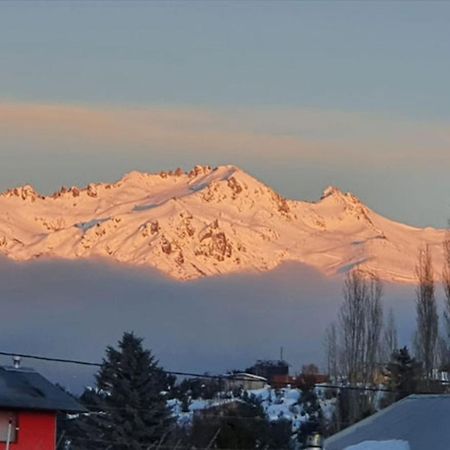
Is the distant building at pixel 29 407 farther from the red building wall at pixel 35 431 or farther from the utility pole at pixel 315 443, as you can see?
the utility pole at pixel 315 443

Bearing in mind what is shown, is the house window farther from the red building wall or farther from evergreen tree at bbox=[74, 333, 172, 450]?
evergreen tree at bbox=[74, 333, 172, 450]

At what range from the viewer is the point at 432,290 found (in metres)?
70.9

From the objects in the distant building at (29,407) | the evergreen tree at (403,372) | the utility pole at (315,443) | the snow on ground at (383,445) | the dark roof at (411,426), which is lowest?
the utility pole at (315,443)

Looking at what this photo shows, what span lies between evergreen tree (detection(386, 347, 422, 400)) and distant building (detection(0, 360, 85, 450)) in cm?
2299

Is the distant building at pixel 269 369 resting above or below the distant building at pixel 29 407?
above

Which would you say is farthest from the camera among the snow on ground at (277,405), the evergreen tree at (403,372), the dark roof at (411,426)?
the snow on ground at (277,405)

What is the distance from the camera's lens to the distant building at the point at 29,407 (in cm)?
4025

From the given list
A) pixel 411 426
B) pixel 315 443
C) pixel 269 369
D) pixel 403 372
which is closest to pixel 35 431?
pixel 411 426

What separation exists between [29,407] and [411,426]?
31.8 feet

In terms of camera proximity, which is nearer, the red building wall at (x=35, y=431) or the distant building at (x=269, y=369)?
the red building wall at (x=35, y=431)

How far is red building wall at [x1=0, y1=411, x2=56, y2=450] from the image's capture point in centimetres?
4072

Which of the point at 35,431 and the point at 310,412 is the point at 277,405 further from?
the point at 35,431

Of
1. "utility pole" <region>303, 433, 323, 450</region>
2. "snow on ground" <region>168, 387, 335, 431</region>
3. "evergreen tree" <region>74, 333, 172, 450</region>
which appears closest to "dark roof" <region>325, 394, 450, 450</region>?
"utility pole" <region>303, 433, 323, 450</region>

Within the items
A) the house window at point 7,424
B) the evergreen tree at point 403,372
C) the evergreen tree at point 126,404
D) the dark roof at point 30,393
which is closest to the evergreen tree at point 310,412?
the evergreen tree at point 403,372
